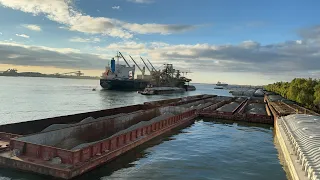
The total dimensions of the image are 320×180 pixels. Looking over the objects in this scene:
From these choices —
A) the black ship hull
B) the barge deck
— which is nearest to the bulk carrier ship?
the black ship hull

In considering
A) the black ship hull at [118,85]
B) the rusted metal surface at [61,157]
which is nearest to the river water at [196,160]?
the rusted metal surface at [61,157]

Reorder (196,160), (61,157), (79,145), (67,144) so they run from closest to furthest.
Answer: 1. (61,157)
2. (79,145)
3. (67,144)
4. (196,160)

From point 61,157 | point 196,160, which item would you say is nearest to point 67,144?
point 61,157

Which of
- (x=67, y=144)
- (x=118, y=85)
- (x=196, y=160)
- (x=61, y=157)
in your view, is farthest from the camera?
(x=118, y=85)

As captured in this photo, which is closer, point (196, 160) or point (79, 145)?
point (79, 145)

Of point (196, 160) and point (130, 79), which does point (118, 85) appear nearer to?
point (130, 79)

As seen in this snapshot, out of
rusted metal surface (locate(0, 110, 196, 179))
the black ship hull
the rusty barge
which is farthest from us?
the black ship hull

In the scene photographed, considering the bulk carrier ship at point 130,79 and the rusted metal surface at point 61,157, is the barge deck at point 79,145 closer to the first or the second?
the rusted metal surface at point 61,157

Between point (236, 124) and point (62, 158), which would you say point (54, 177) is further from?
point (236, 124)

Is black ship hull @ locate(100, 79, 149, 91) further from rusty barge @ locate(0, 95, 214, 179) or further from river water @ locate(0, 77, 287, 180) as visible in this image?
river water @ locate(0, 77, 287, 180)

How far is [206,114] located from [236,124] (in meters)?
5.20

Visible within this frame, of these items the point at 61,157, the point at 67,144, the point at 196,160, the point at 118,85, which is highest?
the point at 118,85

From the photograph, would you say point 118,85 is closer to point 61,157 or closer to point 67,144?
point 67,144

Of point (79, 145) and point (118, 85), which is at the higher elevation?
point (118, 85)
